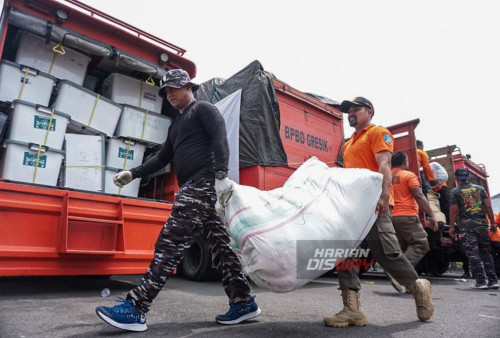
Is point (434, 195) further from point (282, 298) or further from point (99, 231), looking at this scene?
point (99, 231)

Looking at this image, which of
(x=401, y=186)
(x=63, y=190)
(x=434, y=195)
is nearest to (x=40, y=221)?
(x=63, y=190)

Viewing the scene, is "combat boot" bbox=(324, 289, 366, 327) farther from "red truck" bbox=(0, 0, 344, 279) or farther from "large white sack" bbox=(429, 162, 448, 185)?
"large white sack" bbox=(429, 162, 448, 185)

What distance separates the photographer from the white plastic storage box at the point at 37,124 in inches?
136

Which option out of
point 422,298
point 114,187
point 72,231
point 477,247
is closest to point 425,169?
point 477,247

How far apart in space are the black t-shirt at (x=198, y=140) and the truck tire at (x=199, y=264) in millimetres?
2333

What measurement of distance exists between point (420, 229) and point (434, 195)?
2.37 meters

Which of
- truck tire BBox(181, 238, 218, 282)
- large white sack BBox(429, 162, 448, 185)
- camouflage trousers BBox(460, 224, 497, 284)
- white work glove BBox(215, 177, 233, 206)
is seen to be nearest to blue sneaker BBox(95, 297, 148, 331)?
white work glove BBox(215, 177, 233, 206)

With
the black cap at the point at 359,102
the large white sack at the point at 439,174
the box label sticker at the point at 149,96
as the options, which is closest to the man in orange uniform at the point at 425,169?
the large white sack at the point at 439,174

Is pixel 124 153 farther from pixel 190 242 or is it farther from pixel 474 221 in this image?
pixel 474 221

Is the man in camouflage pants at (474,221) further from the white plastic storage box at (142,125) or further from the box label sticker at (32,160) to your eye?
the box label sticker at (32,160)

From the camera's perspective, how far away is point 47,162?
3.57 metres

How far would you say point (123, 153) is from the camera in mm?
4301

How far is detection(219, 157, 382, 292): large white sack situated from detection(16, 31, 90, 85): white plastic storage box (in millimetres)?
2954

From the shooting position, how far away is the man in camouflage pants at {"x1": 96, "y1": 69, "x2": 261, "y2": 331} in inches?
89.1
